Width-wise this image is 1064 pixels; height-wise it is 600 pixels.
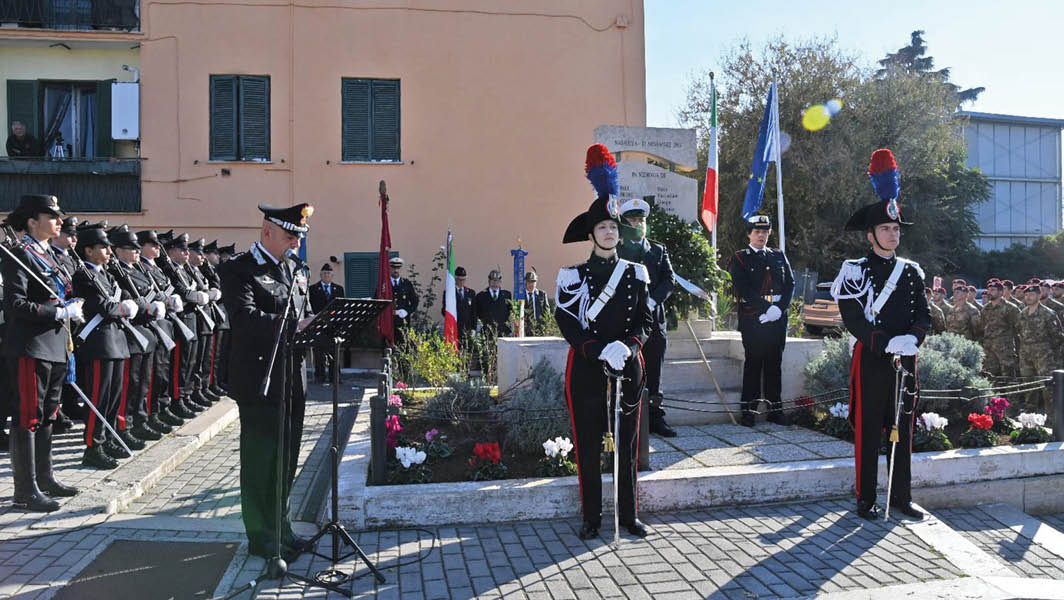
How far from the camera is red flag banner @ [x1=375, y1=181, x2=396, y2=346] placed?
1434cm

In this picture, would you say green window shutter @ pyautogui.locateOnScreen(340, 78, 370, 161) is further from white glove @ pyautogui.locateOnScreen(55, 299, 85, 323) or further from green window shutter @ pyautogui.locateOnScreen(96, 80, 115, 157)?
white glove @ pyautogui.locateOnScreen(55, 299, 85, 323)

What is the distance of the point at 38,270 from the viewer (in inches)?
236

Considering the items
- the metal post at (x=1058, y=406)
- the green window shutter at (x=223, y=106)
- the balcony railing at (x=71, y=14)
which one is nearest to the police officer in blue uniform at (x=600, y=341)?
the metal post at (x=1058, y=406)

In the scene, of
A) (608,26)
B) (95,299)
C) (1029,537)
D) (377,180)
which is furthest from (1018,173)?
(95,299)

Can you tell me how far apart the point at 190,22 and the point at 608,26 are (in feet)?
28.1

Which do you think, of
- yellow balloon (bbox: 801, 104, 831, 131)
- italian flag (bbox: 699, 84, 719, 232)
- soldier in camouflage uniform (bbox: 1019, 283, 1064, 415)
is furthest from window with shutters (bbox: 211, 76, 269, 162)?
yellow balloon (bbox: 801, 104, 831, 131)

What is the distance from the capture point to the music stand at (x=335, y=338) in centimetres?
432

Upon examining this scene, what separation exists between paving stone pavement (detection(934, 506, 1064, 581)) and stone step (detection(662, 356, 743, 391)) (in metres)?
2.99

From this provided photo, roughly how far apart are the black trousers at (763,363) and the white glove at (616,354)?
11.2 feet

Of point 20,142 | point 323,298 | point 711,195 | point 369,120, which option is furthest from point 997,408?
point 20,142

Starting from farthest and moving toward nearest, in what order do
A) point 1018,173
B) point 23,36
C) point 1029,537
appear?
point 1018,173 → point 23,36 → point 1029,537

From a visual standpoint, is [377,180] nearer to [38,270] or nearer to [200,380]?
[200,380]

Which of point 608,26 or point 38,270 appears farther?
point 608,26

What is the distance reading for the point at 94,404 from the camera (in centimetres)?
688
